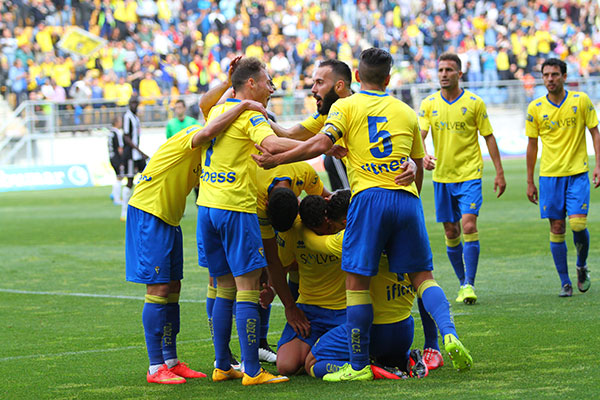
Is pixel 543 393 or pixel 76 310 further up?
pixel 543 393

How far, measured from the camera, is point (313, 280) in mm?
6004

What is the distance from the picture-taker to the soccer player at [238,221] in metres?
5.44

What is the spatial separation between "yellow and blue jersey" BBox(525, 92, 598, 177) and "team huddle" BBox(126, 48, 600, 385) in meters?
3.19

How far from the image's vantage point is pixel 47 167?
27609 mm

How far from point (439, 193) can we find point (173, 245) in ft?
12.3

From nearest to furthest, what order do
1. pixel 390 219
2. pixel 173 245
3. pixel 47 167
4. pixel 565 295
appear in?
pixel 390 219
pixel 173 245
pixel 565 295
pixel 47 167

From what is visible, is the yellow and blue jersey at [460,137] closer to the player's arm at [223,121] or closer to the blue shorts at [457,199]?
the blue shorts at [457,199]

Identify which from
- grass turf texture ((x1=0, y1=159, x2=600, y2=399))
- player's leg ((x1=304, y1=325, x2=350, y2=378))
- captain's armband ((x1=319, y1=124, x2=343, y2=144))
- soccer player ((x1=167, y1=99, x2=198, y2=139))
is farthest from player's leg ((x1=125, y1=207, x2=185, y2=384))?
soccer player ((x1=167, y1=99, x2=198, y2=139))

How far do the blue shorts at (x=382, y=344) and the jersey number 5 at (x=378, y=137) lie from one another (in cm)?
104

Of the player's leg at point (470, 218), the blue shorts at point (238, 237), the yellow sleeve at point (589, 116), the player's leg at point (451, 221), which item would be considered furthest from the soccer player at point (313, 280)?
the yellow sleeve at point (589, 116)

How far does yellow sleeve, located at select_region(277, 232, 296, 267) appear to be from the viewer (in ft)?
19.7

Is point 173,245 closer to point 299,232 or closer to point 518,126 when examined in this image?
point 299,232

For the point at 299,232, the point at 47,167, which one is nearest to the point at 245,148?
the point at 299,232

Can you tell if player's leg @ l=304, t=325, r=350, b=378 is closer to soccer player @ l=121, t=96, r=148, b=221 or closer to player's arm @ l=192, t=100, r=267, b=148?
player's arm @ l=192, t=100, r=267, b=148
